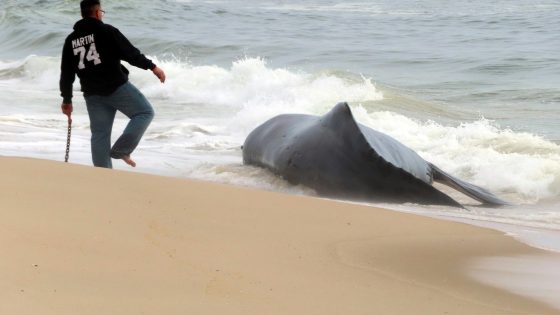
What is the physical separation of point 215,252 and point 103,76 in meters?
3.49

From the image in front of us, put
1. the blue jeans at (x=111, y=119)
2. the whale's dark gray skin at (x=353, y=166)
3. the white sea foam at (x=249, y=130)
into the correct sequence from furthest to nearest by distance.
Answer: the white sea foam at (x=249, y=130) → the blue jeans at (x=111, y=119) → the whale's dark gray skin at (x=353, y=166)

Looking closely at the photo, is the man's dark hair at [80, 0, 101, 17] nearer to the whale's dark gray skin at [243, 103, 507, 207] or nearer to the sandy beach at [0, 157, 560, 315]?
the whale's dark gray skin at [243, 103, 507, 207]

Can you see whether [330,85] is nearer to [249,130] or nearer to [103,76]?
[249,130]

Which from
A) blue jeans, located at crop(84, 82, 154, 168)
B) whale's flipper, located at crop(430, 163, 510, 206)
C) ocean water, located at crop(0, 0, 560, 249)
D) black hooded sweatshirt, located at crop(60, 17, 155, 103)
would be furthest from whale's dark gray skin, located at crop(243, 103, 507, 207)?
black hooded sweatshirt, located at crop(60, 17, 155, 103)

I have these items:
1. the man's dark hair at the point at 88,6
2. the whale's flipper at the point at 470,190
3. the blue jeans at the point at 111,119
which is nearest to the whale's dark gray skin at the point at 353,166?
the whale's flipper at the point at 470,190

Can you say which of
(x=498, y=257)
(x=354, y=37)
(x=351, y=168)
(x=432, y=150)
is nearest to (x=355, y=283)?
(x=498, y=257)

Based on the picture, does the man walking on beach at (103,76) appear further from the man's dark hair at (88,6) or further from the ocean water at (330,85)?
the ocean water at (330,85)

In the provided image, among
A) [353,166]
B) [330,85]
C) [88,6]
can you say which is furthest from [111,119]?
[330,85]

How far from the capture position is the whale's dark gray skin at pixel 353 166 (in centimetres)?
723

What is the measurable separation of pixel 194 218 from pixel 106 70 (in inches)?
112

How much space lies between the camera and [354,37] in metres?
26.8

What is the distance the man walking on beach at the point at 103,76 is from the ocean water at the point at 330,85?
836 millimetres

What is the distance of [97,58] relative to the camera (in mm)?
7504

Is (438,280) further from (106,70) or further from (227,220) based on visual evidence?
→ (106,70)
